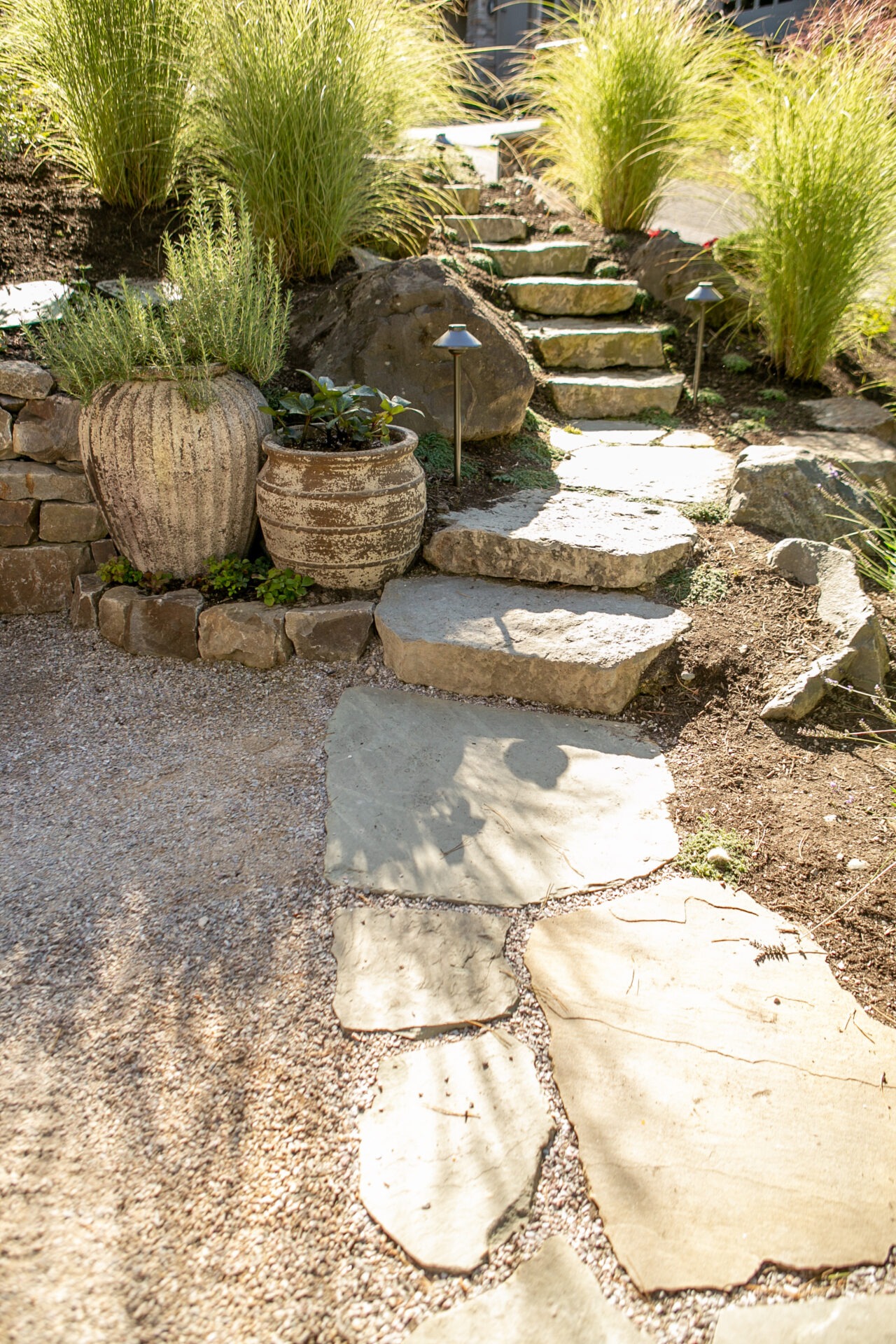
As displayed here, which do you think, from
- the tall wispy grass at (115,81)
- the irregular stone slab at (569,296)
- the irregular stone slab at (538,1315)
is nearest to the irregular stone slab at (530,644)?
the irregular stone slab at (538,1315)

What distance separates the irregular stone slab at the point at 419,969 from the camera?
5.77 feet

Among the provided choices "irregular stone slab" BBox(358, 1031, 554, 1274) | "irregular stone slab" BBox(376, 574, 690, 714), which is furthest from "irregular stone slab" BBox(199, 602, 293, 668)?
"irregular stone slab" BBox(358, 1031, 554, 1274)

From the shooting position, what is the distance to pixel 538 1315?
130 cm

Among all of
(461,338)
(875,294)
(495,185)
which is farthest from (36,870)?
(495,185)

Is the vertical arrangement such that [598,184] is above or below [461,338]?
above

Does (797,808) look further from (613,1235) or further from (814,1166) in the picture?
(613,1235)

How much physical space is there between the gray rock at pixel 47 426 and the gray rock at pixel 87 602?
0.48m

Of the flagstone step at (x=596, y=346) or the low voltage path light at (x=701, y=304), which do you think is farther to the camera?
the flagstone step at (x=596, y=346)

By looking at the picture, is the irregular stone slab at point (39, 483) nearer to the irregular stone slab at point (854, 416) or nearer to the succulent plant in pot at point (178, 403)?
the succulent plant in pot at point (178, 403)

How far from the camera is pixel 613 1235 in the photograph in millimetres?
1416

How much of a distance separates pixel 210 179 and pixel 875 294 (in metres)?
3.51

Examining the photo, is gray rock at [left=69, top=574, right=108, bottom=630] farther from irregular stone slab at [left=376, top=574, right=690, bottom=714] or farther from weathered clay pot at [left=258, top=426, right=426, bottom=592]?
irregular stone slab at [left=376, top=574, right=690, bottom=714]

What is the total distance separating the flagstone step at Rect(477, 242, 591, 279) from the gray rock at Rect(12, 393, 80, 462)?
319 centimetres

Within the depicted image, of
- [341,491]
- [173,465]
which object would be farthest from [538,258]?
[173,465]
